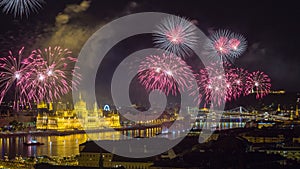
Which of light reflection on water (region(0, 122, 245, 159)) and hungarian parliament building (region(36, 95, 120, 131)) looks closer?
light reflection on water (region(0, 122, 245, 159))

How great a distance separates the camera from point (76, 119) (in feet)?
95.5

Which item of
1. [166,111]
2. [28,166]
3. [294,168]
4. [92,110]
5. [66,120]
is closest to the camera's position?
[294,168]

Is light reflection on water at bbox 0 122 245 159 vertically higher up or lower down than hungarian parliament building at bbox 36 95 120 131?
lower down

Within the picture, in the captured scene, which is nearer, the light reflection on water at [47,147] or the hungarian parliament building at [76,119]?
the light reflection on water at [47,147]

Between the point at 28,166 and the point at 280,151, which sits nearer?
the point at 28,166

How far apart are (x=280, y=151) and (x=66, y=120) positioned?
17715 mm

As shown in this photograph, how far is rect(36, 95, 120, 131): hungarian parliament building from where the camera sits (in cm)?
2830

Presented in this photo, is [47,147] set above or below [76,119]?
below

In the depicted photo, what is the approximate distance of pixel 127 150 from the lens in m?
12.0

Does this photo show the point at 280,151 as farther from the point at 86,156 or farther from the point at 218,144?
the point at 86,156

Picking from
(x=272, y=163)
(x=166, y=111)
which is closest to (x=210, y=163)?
(x=272, y=163)

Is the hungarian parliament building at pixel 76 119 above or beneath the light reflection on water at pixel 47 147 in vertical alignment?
above

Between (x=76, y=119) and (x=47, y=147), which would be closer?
(x=47, y=147)

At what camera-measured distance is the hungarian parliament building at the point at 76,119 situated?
28297 millimetres
